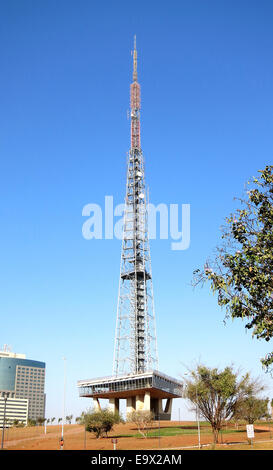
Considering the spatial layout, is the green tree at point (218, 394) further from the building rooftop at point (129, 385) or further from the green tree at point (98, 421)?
the building rooftop at point (129, 385)

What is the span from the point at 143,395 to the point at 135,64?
310ft

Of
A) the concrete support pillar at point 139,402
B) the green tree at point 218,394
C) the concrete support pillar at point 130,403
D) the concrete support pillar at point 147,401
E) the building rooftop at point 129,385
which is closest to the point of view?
the green tree at point 218,394

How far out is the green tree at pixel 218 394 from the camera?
46500 millimetres

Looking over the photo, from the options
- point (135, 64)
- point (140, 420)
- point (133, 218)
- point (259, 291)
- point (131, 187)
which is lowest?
point (140, 420)

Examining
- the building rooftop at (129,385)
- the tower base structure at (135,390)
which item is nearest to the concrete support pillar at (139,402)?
the tower base structure at (135,390)

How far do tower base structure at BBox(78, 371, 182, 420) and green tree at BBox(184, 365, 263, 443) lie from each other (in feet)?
236

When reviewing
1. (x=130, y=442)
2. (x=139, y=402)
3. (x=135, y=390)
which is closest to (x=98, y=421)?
(x=130, y=442)

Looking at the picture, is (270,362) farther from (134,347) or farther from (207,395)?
(134,347)

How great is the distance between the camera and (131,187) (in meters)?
145

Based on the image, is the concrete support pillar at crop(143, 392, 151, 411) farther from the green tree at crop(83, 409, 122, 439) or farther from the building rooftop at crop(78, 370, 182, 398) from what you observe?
the green tree at crop(83, 409, 122, 439)

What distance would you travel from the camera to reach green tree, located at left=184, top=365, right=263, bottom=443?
46.5 m

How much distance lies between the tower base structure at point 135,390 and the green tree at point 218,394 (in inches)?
2831

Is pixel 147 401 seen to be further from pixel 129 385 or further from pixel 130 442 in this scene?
pixel 130 442
